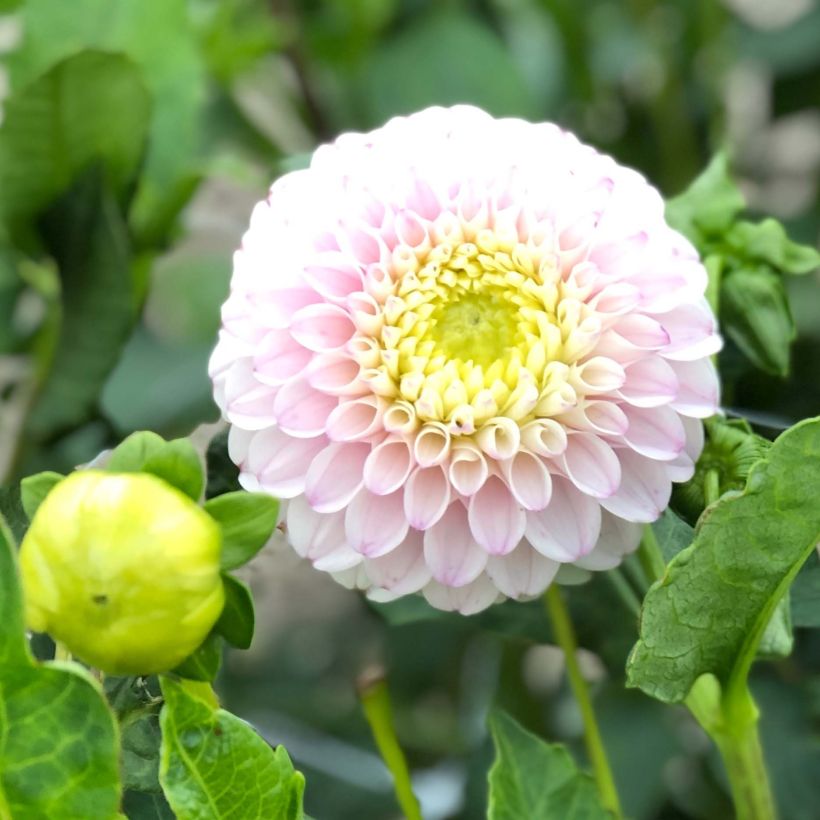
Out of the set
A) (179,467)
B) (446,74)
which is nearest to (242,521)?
(179,467)

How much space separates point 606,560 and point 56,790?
127 millimetres

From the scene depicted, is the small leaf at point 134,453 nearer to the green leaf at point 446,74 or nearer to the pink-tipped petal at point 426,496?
the pink-tipped petal at point 426,496

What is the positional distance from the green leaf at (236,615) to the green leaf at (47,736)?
31 millimetres

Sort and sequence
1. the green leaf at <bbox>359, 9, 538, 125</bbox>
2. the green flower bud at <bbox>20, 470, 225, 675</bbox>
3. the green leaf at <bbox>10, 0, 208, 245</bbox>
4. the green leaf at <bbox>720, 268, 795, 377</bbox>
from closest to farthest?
the green flower bud at <bbox>20, 470, 225, 675</bbox>, the green leaf at <bbox>720, 268, 795, 377</bbox>, the green leaf at <bbox>10, 0, 208, 245</bbox>, the green leaf at <bbox>359, 9, 538, 125</bbox>

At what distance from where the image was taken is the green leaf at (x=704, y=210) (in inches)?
13.3

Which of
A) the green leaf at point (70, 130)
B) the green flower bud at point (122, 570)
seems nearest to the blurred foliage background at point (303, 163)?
the green leaf at point (70, 130)

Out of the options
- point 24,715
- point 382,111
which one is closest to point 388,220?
point 24,715

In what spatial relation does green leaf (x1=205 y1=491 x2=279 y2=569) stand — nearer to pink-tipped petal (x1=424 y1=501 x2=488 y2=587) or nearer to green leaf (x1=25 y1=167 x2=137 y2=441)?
pink-tipped petal (x1=424 y1=501 x2=488 y2=587)

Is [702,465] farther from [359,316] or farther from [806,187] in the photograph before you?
[806,187]

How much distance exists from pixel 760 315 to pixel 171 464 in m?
0.17

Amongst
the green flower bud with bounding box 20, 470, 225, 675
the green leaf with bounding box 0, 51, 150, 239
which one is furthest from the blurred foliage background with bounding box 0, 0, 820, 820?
the green flower bud with bounding box 20, 470, 225, 675

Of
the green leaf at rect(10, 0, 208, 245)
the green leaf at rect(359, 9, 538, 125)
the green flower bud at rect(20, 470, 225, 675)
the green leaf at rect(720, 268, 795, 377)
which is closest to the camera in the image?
the green flower bud at rect(20, 470, 225, 675)

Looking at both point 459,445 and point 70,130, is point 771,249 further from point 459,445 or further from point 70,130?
point 70,130

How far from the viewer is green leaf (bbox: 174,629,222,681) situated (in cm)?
25
